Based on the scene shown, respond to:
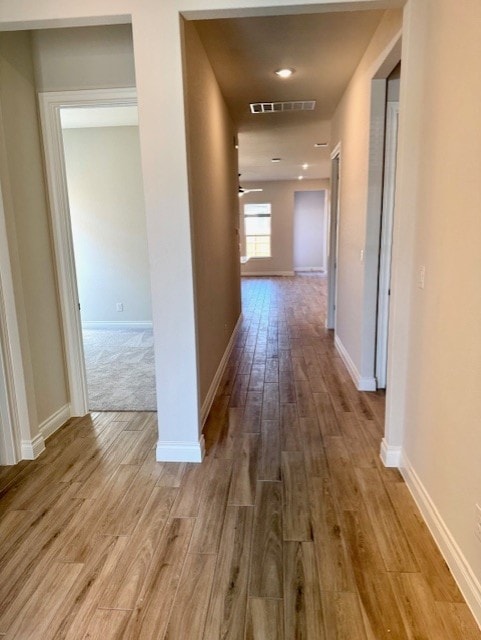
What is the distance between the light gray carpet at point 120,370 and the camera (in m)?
3.45

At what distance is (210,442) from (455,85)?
229 centimetres

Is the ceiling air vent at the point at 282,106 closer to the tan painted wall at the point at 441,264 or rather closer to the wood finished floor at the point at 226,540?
the tan painted wall at the point at 441,264

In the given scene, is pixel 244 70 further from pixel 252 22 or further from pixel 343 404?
pixel 343 404

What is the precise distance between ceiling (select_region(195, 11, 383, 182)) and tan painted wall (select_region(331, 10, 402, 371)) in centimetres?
13

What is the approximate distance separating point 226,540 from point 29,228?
7.20 feet

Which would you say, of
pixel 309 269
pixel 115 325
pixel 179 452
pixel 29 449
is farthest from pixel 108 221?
pixel 309 269

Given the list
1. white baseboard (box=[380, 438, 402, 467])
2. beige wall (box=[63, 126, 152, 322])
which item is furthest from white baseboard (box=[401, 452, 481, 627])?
beige wall (box=[63, 126, 152, 322])

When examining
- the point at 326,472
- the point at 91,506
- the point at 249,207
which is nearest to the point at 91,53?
the point at 91,506

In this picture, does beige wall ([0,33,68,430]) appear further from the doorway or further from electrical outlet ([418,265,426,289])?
the doorway

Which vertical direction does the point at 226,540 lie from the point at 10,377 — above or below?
below

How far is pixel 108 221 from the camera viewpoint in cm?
582

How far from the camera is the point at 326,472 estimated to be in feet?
7.75

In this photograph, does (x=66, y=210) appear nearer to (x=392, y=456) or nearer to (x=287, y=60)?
(x=287, y=60)

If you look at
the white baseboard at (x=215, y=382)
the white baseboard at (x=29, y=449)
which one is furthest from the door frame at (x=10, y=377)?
the white baseboard at (x=215, y=382)
